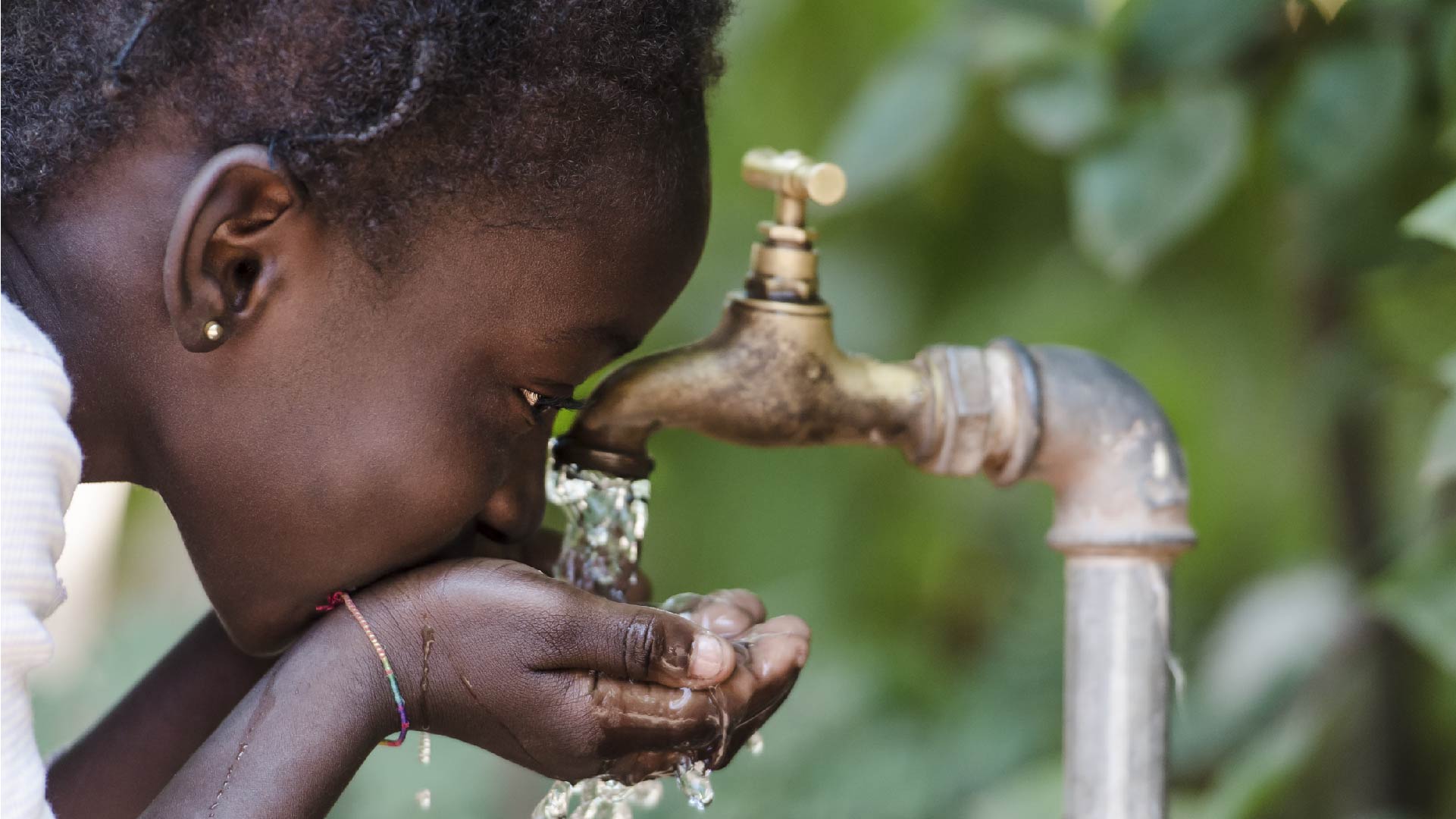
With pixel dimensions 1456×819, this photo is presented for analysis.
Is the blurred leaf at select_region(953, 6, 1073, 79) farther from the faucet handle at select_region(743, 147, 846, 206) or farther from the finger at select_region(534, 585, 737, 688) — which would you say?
the finger at select_region(534, 585, 737, 688)

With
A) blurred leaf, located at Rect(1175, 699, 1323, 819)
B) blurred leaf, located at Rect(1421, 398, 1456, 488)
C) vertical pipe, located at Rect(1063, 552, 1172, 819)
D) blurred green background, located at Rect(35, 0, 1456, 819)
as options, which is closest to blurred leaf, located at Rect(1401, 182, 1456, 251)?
blurred green background, located at Rect(35, 0, 1456, 819)

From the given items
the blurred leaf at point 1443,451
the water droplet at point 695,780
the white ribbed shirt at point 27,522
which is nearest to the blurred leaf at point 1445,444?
the blurred leaf at point 1443,451

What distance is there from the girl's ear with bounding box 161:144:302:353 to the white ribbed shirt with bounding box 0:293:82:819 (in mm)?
76

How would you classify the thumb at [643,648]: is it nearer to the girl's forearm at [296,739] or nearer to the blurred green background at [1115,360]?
the girl's forearm at [296,739]

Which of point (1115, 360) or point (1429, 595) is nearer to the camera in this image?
point (1429, 595)

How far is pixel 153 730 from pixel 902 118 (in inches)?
32.7

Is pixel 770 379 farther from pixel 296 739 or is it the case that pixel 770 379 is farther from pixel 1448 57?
pixel 1448 57

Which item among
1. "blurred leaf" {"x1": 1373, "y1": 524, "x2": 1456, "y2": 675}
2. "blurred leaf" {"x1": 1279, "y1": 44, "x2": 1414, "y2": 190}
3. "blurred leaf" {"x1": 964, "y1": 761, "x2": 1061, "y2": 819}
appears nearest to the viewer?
"blurred leaf" {"x1": 1373, "y1": 524, "x2": 1456, "y2": 675}

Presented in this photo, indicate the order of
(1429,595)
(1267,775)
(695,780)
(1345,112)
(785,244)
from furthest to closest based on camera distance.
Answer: (1267,775), (1345,112), (1429,595), (785,244), (695,780)

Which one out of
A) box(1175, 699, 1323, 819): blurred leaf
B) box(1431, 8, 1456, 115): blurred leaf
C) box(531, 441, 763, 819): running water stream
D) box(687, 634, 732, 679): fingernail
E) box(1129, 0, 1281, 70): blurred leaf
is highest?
box(1129, 0, 1281, 70): blurred leaf

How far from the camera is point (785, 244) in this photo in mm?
929

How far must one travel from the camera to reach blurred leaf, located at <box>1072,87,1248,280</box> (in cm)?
115

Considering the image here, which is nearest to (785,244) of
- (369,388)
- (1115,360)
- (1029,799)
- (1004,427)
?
(1004,427)

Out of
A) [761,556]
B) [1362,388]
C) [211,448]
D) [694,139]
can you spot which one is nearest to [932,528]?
[761,556]
